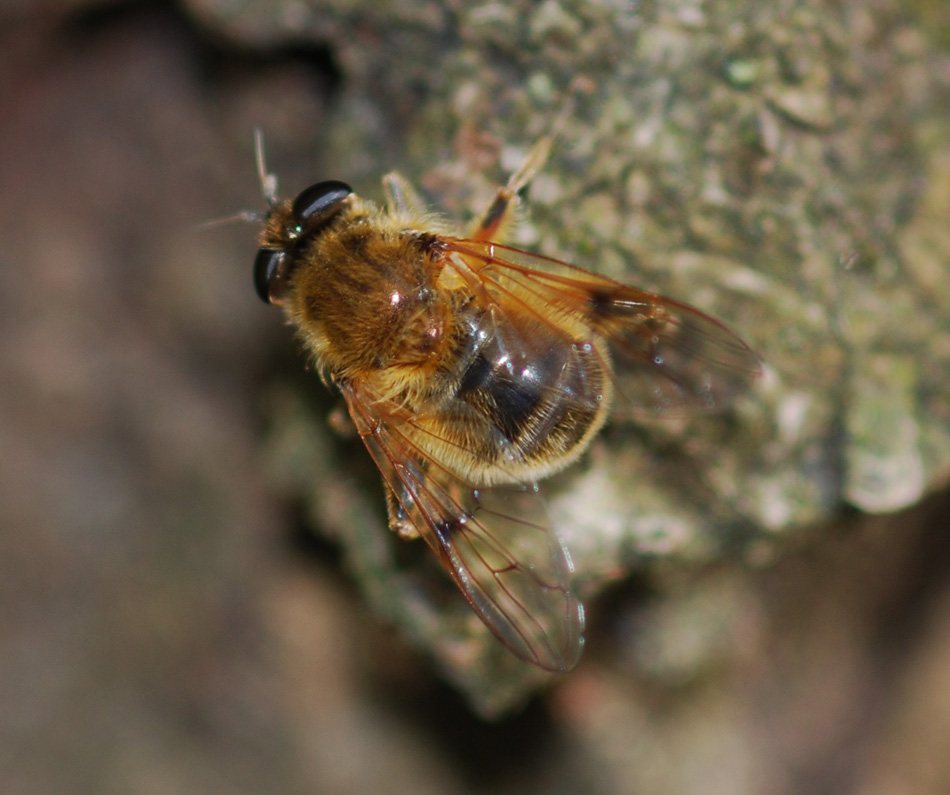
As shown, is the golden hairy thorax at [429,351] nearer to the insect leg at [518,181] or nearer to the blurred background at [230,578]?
the insect leg at [518,181]

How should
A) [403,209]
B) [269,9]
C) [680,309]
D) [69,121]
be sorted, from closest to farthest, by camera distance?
[680,309], [403,209], [269,9], [69,121]

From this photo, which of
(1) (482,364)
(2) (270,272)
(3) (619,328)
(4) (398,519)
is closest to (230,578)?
(4) (398,519)

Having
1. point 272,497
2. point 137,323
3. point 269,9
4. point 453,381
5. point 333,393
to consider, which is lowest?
point 272,497

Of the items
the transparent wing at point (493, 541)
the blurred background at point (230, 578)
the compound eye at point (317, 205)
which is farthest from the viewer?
the blurred background at point (230, 578)

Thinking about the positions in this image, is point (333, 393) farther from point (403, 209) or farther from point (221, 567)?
point (221, 567)

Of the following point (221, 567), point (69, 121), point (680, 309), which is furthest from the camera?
point (221, 567)

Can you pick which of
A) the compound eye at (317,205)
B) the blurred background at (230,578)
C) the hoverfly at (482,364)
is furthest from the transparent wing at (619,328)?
the blurred background at (230,578)

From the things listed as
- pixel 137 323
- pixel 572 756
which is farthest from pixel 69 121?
pixel 572 756

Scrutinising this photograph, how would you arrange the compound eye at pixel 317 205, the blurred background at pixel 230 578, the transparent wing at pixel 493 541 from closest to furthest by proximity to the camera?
the transparent wing at pixel 493 541 → the compound eye at pixel 317 205 → the blurred background at pixel 230 578
